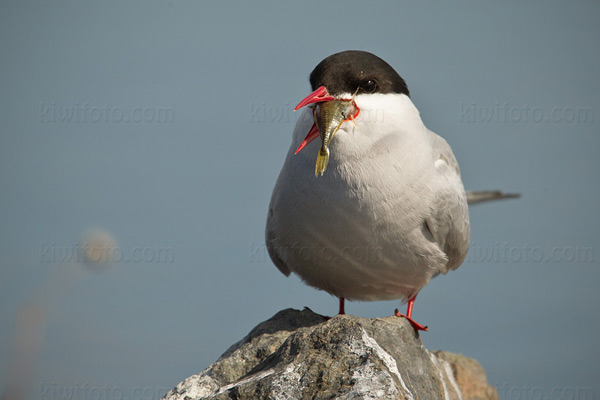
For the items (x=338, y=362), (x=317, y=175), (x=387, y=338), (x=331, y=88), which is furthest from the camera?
(x=317, y=175)

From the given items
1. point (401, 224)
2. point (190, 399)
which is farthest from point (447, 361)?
point (190, 399)

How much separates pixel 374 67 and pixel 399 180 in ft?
2.51

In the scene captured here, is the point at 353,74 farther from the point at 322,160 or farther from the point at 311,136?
the point at 322,160

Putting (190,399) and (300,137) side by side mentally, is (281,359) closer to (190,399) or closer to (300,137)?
(190,399)

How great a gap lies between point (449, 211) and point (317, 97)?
1482mm

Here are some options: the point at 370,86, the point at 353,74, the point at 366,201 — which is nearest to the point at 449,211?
the point at 366,201

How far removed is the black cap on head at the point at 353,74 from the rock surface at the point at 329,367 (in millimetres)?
1479

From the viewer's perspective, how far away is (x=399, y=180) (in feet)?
15.0

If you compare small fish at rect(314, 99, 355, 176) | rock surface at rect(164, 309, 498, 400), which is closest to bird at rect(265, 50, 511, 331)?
small fish at rect(314, 99, 355, 176)

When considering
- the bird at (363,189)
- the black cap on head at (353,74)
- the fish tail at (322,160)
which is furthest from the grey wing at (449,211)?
the fish tail at (322,160)

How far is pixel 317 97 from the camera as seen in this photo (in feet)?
13.6

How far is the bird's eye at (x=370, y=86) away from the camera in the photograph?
4375 millimetres

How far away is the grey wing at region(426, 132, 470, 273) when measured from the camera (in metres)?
4.89

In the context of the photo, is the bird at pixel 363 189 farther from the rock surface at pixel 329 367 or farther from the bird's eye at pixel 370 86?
the rock surface at pixel 329 367
